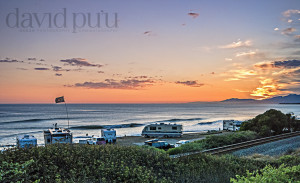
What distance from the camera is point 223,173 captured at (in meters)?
8.55

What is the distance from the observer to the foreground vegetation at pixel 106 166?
6815 millimetres

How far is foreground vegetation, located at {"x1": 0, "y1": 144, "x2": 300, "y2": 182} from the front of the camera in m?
6.81

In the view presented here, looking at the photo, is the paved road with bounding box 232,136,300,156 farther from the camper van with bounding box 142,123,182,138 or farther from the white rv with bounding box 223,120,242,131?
the white rv with bounding box 223,120,242,131

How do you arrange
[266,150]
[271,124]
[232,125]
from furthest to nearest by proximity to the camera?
[232,125] < [271,124] < [266,150]

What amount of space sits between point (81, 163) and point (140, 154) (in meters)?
2.74

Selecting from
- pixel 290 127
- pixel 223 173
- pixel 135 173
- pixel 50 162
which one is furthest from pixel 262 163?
pixel 290 127

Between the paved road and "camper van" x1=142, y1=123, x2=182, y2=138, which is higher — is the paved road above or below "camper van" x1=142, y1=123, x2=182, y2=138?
above

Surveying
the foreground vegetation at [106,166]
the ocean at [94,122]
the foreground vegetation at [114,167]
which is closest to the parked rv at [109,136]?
the ocean at [94,122]

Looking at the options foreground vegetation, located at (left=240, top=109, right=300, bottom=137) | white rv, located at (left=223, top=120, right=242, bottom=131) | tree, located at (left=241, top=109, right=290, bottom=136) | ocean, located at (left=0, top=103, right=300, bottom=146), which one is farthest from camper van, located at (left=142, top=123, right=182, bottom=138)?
tree, located at (left=241, top=109, right=290, bottom=136)

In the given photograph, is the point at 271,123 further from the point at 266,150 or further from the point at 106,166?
the point at 106,166

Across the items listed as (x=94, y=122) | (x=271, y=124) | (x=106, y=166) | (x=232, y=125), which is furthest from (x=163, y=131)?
(x=94, y=122)

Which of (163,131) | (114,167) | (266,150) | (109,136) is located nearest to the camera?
(114,167)

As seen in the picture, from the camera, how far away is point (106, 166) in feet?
25.2

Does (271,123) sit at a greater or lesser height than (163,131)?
greater
